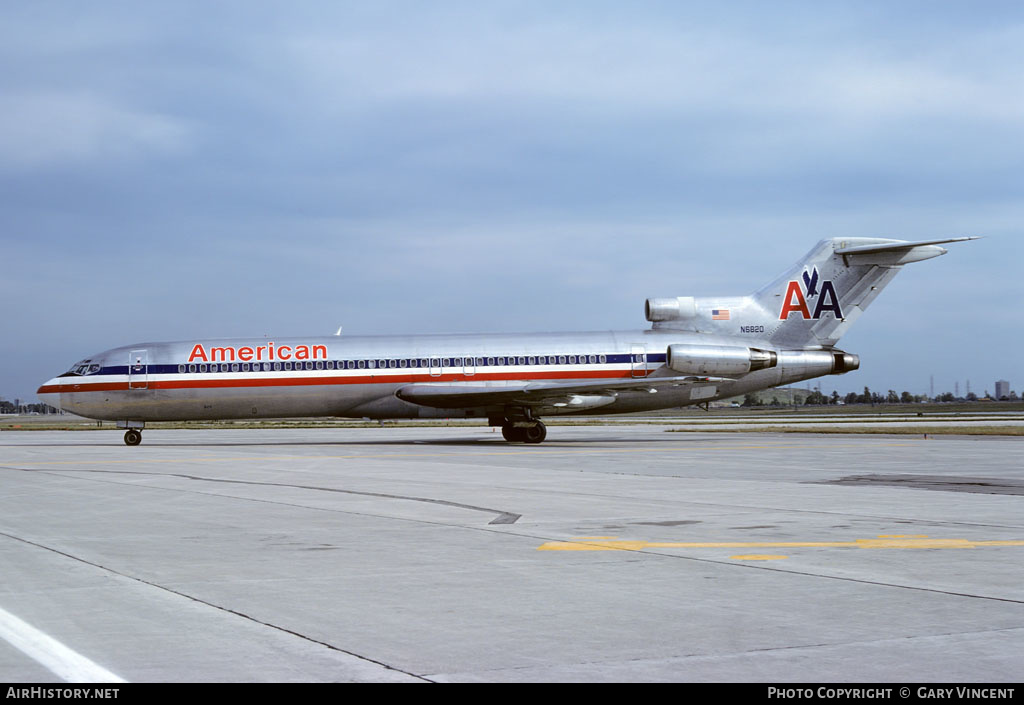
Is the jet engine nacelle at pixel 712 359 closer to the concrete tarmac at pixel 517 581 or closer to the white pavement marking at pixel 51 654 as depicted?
the concrete tarmac at pixel 517 581

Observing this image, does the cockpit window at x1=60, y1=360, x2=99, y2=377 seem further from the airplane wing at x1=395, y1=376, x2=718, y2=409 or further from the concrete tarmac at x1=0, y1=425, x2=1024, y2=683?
the concrete tarmac at x1=0, y1=425, x2=1024, y2=683

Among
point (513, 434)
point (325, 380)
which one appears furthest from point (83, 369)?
point (513, 434)

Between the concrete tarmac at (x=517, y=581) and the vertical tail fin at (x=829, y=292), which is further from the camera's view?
the vertical tail fin at (x=829, y=292)

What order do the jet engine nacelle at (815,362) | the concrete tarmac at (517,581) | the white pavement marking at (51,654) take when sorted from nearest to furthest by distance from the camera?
the white pavement marking at (51,654) → the concrete tarmac at (517,581) → the jet engine nacelle at (815,362)

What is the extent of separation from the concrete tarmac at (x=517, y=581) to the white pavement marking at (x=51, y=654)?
0.9 inches

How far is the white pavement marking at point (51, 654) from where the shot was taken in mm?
5305

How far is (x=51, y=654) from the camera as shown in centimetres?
575

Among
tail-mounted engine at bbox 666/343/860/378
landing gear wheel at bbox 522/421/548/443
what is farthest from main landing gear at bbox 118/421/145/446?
tail-mounted engine at bbox 666/343/860/378

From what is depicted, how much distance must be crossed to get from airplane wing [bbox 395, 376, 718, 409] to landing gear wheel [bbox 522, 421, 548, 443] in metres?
0.76

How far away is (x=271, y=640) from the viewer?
6082 mm

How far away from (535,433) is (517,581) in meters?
27.7

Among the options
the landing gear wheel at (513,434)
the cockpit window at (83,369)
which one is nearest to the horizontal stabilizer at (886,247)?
the landing gear wheel at (513,434)

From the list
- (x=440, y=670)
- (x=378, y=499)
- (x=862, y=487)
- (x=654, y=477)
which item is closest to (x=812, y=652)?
(x=440, y=670)

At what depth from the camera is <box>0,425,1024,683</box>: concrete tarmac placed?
5.60 meters
